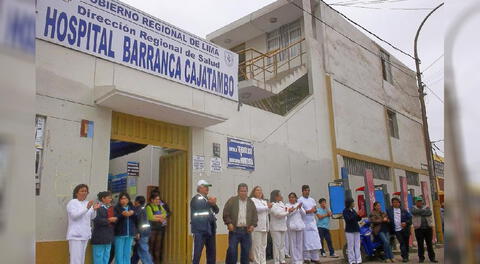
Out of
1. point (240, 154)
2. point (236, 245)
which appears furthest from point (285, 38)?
point (236, 245)

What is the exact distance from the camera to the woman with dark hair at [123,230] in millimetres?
6406

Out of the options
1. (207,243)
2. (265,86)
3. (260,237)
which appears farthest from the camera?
(265,86)

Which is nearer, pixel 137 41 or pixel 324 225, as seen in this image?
pixel 137 41

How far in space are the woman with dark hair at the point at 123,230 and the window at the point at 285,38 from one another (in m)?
9.83

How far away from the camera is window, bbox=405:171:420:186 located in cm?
1793

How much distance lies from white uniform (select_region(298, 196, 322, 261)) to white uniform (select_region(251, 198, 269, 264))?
129 cm

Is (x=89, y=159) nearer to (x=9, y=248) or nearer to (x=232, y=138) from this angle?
(x=232, y=138)

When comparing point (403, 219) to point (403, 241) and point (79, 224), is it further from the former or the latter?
point (79, 224)

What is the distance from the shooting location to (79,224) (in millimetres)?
5836

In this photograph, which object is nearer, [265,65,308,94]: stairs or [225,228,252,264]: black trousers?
[225,228,252,264]: black trousers

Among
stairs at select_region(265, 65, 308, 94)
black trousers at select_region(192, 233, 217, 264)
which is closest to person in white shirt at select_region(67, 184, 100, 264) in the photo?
black trousers at select_region(192, 233, 217, 264)

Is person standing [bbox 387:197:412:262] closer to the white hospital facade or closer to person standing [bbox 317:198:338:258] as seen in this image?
person standing [bbox 317:198:338:258]

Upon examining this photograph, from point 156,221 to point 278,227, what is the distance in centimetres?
238

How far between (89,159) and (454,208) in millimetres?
6769
